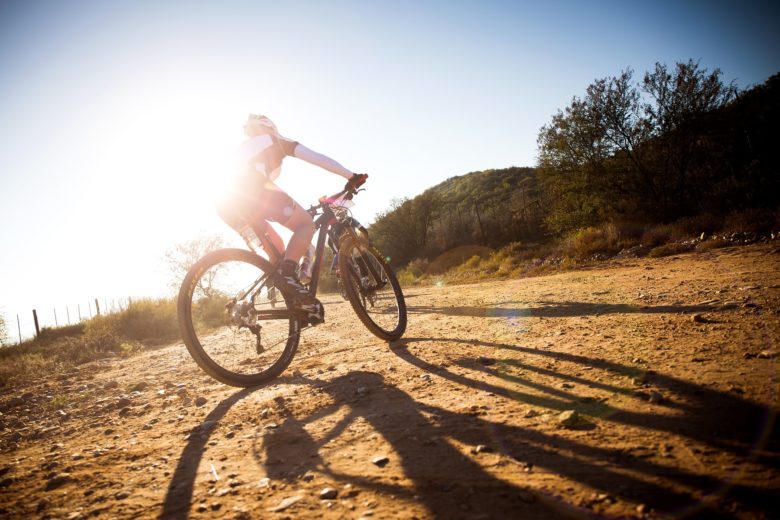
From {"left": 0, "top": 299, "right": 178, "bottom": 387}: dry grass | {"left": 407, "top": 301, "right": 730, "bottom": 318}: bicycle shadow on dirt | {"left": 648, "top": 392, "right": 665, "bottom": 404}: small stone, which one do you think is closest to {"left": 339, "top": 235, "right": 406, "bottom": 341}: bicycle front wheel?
{"left": 407, "top": 301, "right": 730, "bottom": 318}: bicycle shadow on dirt

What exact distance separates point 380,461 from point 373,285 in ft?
9.65

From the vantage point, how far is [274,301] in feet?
11.6

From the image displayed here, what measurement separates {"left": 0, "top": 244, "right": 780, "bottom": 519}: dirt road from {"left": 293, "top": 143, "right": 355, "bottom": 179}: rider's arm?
1976 millimetres

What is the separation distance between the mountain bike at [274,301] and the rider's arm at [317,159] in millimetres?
350

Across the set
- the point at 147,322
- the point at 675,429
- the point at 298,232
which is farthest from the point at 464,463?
the point at 147,322

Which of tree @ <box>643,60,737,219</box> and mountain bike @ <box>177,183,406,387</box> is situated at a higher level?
tree @ <box>643,60,737,219</box>

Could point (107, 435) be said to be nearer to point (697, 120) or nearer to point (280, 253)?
point (280, 253)

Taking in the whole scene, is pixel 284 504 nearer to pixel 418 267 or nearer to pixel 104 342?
pixel 104 342

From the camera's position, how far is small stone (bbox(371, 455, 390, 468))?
5.07 ft

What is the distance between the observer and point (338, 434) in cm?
191

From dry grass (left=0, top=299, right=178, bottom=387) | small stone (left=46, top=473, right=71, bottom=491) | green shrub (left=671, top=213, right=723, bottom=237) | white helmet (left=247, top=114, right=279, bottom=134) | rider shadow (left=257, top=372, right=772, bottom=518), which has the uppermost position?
white helmet (left=247, top=114, right=279, bottom=134)

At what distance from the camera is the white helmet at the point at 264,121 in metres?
3.55

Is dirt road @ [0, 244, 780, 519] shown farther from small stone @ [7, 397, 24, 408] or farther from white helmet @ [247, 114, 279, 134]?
white helmet @ [247, 114, 279, 134]

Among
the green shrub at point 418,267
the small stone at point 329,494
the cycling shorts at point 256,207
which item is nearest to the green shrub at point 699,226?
the cycling shorts at point 256,207
